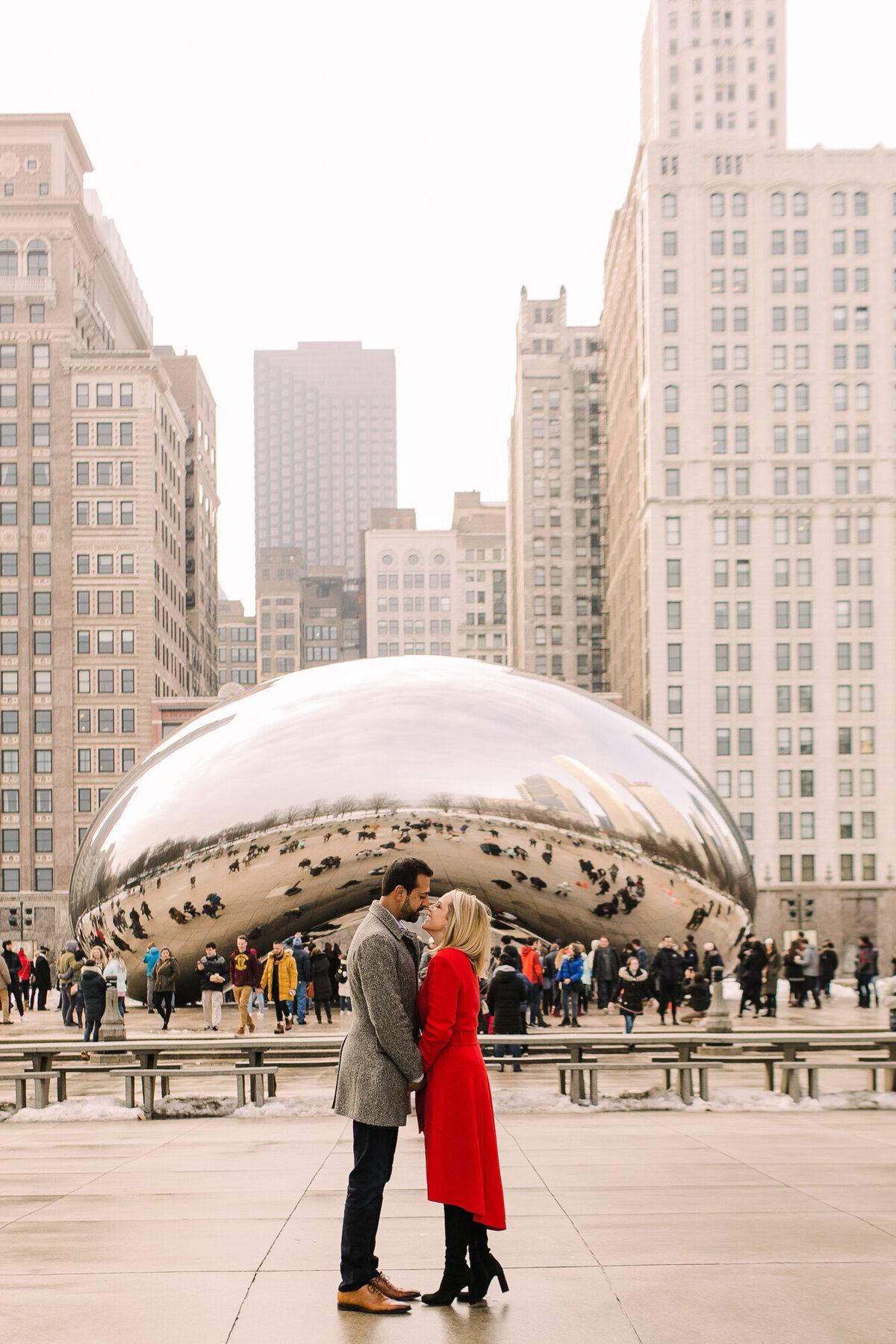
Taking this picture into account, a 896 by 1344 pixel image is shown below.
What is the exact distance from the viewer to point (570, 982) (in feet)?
66.0

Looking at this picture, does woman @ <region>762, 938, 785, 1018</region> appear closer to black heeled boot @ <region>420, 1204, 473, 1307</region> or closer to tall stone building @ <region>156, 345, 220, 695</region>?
black heeled boot @ <region>420, 1204, 473, 1307</region>

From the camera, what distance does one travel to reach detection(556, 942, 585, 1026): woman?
20.1 metres

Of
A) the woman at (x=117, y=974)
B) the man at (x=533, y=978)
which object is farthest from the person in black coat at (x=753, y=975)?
the woman at (x=117, y=974)

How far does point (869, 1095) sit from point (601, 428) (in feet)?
369

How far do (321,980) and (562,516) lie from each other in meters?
103

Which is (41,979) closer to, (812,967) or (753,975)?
(753,975)

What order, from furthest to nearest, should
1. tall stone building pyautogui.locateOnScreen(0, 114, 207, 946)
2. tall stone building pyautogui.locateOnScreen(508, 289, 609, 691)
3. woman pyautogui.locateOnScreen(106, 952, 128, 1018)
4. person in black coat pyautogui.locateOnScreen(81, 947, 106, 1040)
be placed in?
1. tall stone building pyautogui.locateOnScreen(508, 289, 609, 691)
2. tall stone building pyautogui.locateOnScreen(0, 114, 207, 946)
3. woman pyautogui.locateOnScreen(106, 952, 128, 1018)
4. person in black coat pyautogui.locateOnScreen(81, 947, 106, 1040)

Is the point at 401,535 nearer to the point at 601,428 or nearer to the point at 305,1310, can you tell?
the point at 601,428

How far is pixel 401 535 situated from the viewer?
515 ft

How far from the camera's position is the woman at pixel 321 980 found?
20438mm

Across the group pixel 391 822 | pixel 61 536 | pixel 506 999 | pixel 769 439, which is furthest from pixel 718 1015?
pixel 61 536

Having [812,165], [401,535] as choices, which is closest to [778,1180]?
[812,165]

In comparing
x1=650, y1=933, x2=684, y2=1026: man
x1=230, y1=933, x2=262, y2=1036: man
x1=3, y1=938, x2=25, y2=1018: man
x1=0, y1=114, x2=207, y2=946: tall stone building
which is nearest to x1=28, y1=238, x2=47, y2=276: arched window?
x1=0, y1=114, x2=207, y2=946: tall stone building

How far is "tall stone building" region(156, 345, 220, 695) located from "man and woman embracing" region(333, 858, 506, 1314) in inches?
3896
